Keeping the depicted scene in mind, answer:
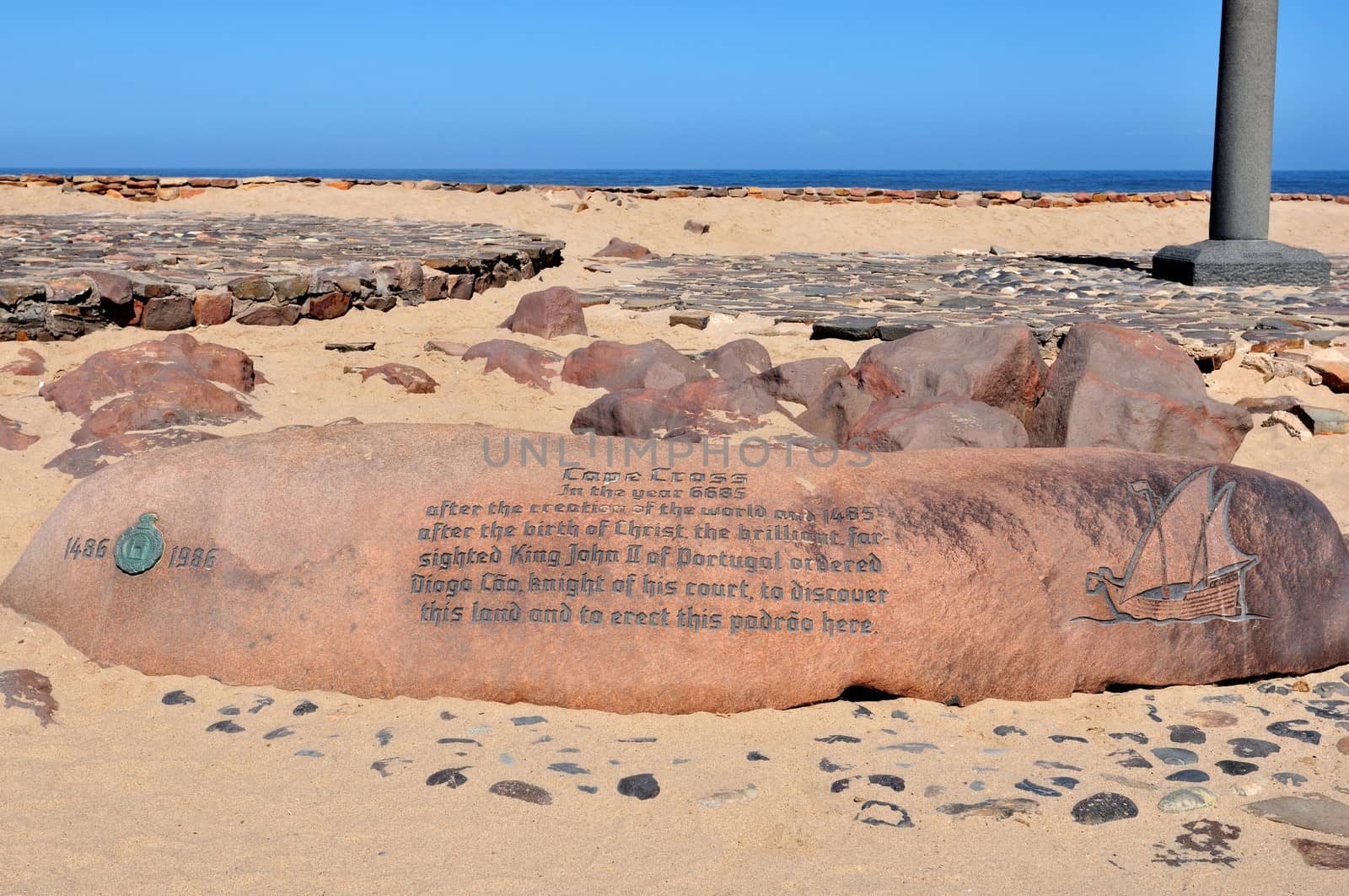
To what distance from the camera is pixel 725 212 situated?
14938mm

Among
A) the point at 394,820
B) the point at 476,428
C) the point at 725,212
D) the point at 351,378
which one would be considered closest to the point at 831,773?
the point at 394,820

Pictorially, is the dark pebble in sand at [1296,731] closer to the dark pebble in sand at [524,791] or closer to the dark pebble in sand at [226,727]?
the dark pebble in sand at [524,791]

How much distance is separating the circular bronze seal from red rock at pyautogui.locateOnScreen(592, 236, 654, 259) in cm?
882

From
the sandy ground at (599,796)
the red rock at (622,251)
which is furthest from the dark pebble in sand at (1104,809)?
the red rock at (622,251)

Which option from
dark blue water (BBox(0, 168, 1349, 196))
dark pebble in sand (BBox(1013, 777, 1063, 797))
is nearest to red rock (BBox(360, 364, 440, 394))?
dark pebble in sand (BBox(1013, 777, 1063, 797))

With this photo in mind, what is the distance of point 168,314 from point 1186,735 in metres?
5.51

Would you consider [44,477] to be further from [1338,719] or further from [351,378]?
[1338,719]

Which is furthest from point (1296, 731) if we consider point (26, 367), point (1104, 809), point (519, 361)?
point (26, 367)

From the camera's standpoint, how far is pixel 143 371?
5082 millimetres

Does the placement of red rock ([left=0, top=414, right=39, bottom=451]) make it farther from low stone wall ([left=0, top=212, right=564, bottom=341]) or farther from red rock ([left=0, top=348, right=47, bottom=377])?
low stone wall ([left=0, top=212, right=564, bottom=341])

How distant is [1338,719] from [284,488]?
273 centimetres

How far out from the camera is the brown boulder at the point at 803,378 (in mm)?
5359

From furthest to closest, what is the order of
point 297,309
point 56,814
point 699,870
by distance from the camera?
point 297,309, point 56,814, point 699,870

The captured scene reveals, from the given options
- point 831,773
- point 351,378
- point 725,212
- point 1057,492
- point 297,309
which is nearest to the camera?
point 831,773
